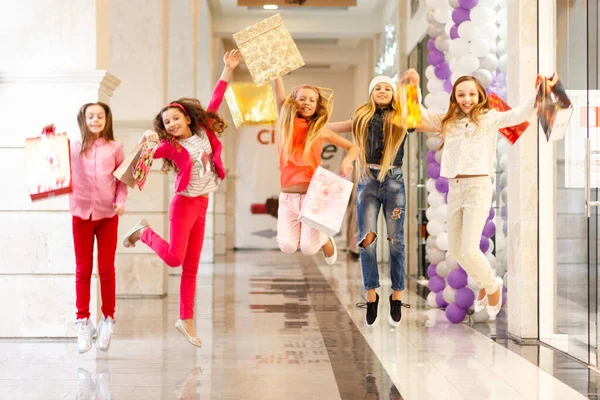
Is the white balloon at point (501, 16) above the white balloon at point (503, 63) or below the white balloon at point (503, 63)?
above

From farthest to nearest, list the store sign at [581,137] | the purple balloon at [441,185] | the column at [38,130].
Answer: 1. the purple balloon at [441,185]
2. the column at [38,130]
3. the store sign at [581,137]

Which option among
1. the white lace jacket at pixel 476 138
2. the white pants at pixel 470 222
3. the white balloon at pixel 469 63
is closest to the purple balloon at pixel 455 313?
the white balloon at pixel 469 63

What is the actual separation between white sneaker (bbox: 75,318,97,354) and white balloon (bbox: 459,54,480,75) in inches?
151

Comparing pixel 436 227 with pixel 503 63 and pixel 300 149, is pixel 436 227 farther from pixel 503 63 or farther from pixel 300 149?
pixel 300 149

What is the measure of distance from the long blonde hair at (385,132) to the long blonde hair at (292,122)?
21 cm

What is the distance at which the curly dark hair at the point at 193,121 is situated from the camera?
5.32m

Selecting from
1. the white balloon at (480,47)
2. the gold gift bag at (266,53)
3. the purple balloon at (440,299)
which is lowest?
the purple balloon at (440,299)

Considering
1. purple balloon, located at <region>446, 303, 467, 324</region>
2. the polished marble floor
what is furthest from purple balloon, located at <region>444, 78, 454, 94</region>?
the polished marble floor

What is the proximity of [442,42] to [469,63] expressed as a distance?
0.81 metres

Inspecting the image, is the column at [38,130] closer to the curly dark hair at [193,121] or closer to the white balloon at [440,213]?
the curly dark hair at [193,121]

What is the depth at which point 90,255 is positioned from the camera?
570cm

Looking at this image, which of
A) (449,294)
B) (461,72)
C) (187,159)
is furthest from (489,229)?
(187,159)

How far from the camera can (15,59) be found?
6500 mm

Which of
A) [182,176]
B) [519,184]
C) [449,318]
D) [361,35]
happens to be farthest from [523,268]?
[361,35]
